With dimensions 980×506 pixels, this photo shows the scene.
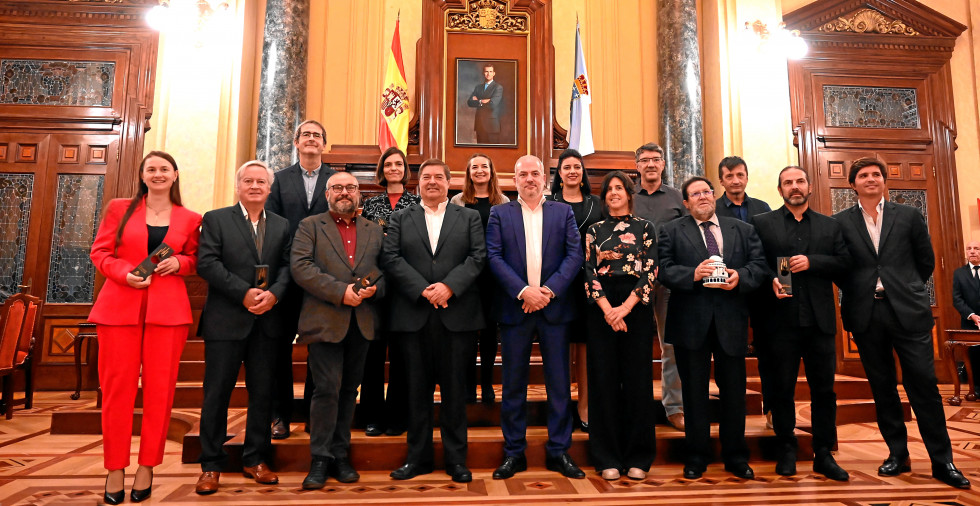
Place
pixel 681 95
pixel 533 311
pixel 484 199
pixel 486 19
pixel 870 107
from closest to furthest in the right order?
pixel 533 311 < pixel 484 199 < pixel 681 95 < pixel 486 19 < pixel 870 107

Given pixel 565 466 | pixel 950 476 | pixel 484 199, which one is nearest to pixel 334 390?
pixel 565 466

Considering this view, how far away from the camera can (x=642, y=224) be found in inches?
117

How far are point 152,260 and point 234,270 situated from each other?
0.33 metres

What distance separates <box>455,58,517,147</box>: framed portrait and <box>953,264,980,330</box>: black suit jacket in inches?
179

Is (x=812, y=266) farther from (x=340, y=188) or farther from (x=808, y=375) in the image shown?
(x=340, y=188)

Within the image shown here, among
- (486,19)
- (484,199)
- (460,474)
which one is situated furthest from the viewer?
(486,19)

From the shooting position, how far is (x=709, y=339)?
291 centimetres

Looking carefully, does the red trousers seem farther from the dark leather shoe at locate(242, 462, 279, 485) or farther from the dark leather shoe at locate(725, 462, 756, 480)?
the dark leather shoe at locate(725, 462, 756, 480)

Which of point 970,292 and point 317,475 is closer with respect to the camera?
point 317,475

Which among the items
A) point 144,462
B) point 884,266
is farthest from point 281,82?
point 884,266

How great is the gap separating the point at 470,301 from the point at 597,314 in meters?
0.60

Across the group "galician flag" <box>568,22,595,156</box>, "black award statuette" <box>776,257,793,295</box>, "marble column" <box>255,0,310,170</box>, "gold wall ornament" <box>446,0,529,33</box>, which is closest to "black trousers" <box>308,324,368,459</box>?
"black award statuette" <box>776,257,793,295</box>

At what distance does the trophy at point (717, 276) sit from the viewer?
285cm

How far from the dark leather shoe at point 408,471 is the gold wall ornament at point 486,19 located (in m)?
5.45
